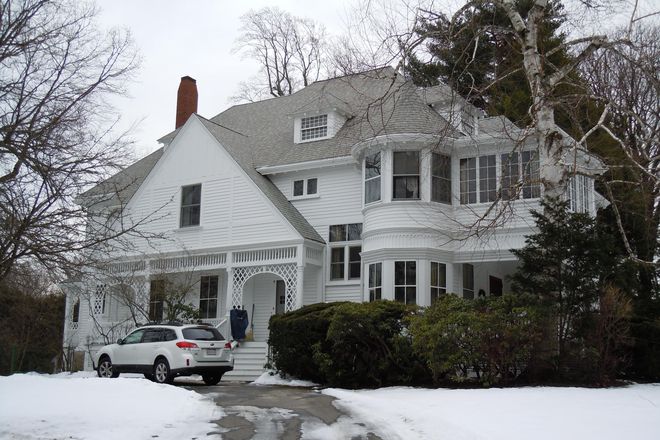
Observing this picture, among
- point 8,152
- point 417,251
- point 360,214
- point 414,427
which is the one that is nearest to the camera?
point 414,427

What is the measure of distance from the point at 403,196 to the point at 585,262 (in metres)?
8.30

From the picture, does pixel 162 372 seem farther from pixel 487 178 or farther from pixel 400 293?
pixel 487 178

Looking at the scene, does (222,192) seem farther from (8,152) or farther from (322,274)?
(8,152)

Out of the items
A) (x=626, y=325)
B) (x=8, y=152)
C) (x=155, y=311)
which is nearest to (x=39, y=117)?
(x=8, y=152)

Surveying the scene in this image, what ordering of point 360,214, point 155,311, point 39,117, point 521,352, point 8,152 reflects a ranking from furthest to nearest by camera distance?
1. point 155,311
2. point 360,214
3. point 521,352
4. point 39,117
5. point 8,152

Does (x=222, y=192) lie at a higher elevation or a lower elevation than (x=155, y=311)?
higher

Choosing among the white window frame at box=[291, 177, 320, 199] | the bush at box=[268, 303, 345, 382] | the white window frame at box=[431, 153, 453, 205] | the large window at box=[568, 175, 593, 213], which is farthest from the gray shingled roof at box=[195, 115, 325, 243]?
the large window at box=[568, 175, 593, 213]

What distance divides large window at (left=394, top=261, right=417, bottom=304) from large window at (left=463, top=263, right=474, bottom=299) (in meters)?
2.22

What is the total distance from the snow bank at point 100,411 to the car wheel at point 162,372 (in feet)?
12.1

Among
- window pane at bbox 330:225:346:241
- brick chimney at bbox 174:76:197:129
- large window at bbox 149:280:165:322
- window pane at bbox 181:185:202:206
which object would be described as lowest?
large window at bbox 149:280:165:322

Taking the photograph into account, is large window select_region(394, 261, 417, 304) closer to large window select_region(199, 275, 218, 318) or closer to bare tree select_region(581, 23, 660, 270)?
bare tree select_region(581, 23, 660, 270)

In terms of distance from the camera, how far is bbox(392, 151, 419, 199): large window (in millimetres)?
21281

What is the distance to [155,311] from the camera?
83.1 feet

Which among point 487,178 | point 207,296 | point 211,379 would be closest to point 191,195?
point 207,296
